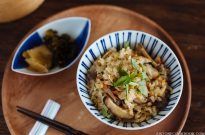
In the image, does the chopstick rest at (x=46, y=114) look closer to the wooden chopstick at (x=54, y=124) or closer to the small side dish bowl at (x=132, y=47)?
the wooden chopstick at (x=54, y=124)

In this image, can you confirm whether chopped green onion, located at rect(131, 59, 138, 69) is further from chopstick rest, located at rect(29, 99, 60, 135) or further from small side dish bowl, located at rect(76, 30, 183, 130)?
chopstick rest, located at rect(29, 99, 60, 135)

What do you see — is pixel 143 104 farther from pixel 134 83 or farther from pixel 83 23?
pixel 83 23

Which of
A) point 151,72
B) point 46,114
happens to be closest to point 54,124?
point 46,114

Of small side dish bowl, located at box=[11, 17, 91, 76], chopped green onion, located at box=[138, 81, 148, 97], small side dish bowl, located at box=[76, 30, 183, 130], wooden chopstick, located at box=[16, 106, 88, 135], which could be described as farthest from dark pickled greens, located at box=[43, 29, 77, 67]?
chopped green onion, located at box=[138, 81, 148, 97]

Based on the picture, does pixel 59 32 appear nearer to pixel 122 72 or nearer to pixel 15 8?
pixel 15 8

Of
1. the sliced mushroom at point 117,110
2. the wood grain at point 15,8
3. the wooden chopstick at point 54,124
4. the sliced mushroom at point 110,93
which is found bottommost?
the wooden chopstick at point 54,124

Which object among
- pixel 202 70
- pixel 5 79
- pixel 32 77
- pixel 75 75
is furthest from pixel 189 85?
pixel 5 79

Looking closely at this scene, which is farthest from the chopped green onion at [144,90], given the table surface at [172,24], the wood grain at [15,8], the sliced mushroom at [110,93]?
the wood grain at [15,8]
